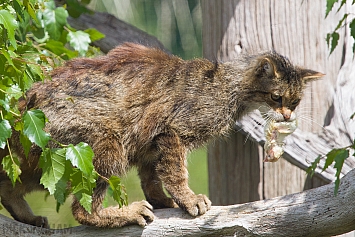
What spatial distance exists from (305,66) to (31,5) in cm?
251

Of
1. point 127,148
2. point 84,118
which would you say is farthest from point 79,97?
point 127,148

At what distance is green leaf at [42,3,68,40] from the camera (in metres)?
4.23

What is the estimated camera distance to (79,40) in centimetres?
442

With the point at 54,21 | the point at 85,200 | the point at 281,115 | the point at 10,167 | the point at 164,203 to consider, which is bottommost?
the point at 164,203

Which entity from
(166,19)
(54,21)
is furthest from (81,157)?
(166,19)

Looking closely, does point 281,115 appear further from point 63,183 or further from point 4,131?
point 4,131

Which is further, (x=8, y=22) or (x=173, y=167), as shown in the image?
(x=173, y=167)

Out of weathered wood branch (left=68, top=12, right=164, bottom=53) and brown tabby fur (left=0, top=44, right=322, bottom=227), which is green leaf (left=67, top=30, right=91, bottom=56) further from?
weathered wood branch (left=68, top=12, right=164, bottom=53)

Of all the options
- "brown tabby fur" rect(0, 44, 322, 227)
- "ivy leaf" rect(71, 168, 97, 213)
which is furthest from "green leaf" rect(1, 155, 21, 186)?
"brown tabby fur" rect(0, 44, 322, 227)

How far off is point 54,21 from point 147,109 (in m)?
0.94

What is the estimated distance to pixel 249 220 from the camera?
140 inches

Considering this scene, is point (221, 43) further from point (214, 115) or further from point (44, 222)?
point (44, 222)

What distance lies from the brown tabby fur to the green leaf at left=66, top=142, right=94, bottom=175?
68 cm

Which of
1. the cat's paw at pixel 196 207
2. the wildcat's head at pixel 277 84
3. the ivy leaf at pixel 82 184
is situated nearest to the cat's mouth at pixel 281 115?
the wildcat's head at pixel 277 84
